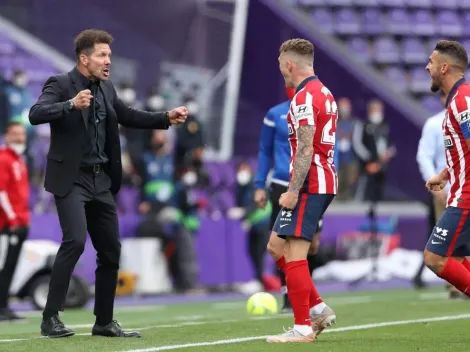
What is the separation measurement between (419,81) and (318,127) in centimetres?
1792

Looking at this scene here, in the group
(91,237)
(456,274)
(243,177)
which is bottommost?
(456,274)

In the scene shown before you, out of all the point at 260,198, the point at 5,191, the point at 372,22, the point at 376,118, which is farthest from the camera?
the point at 372,22

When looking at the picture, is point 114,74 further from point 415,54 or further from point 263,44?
point 415,54

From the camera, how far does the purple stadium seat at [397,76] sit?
2481 centimetres

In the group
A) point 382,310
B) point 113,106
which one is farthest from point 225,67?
point 113,106

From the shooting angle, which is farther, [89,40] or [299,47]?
[89,40]

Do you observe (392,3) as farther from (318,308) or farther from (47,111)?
(47,111)

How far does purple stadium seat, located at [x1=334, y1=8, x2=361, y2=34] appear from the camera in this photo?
25.0m

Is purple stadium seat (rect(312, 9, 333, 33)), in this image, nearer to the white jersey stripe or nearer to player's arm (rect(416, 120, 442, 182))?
player's arm (rect(416, 120, 442, 182))

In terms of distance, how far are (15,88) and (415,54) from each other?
1075 centimetres

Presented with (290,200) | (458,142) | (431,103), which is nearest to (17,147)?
(290,200)

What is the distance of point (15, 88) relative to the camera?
1808 cm

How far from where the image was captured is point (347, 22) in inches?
992

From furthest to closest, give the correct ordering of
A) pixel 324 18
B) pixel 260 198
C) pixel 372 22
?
pixel 372 22
pixel 324 18
pixel 260 198
